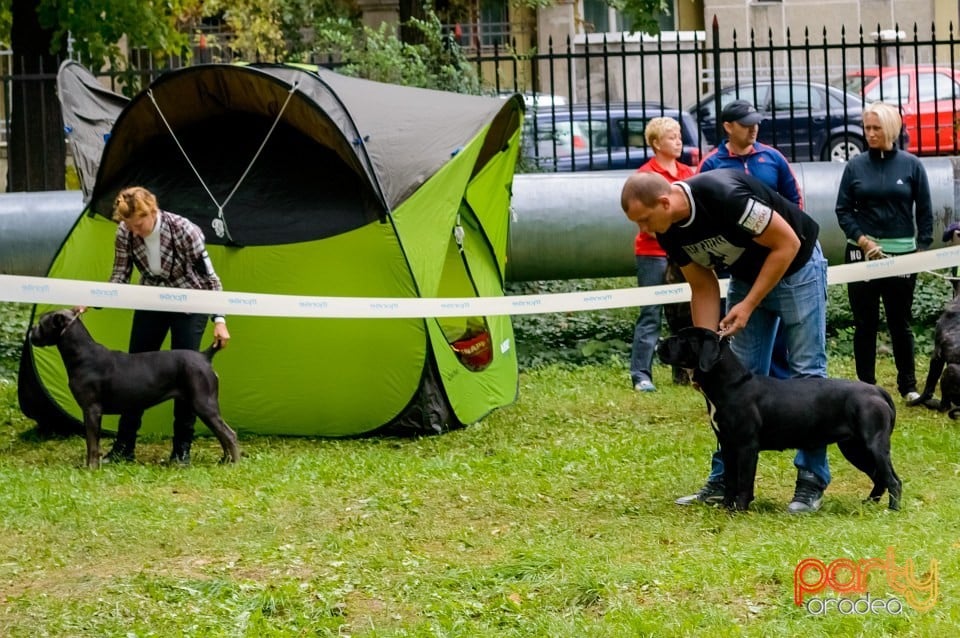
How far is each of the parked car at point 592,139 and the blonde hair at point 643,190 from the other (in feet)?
28.2

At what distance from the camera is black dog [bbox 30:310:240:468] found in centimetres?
816

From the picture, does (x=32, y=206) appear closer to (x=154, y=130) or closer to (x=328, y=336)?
(x=154, y=130)

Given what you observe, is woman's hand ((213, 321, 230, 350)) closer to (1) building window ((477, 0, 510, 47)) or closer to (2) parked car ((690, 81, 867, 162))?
(2) parked car ((690, 81, 867, 162))

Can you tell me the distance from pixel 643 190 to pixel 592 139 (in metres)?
11.0

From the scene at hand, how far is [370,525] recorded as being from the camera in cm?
667

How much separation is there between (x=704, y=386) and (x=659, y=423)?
10.1ft

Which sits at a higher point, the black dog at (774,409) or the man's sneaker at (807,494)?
the black dog at (774,409)

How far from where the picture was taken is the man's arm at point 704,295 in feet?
21.6

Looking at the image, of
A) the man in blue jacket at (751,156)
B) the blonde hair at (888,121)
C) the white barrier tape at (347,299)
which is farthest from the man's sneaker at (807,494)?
the blonde hair at (888,121)

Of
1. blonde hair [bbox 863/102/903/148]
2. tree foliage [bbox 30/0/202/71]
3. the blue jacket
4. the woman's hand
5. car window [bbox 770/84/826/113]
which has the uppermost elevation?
tree foliage [bbox 30/0/202/71]

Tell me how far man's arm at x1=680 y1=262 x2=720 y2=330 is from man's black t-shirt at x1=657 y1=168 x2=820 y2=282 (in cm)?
8

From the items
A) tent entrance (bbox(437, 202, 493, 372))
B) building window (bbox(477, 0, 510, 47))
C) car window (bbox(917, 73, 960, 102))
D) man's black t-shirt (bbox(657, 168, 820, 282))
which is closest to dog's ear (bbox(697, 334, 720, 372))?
man's black t-shirt (bbox(657, 168, 820, 282))

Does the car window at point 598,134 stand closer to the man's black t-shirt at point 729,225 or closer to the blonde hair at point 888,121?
the blonde hair at point 888,121

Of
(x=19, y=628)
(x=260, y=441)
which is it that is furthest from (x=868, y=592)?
(x=260, y=441)
